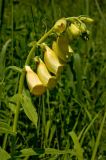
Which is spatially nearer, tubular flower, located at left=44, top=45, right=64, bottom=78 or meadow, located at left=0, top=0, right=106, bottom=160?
tubular flower, located at left=44, top=45, right=64, bottom=78

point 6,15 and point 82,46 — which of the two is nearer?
point 82,46

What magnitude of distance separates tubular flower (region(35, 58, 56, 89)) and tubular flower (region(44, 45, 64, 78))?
2cm

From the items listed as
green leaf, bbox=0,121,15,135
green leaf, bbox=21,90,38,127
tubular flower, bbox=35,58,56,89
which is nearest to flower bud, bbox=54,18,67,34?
tubular flower, bbox=35,58,56,89

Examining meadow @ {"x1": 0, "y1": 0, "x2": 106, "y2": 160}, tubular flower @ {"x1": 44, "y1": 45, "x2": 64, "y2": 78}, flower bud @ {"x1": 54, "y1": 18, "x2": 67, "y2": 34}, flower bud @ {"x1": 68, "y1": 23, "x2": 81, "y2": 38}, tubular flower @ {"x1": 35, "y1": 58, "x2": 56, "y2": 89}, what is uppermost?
flower bud @ {"x1": 54, "y1": 18, "x2": 67, "y2": 34}

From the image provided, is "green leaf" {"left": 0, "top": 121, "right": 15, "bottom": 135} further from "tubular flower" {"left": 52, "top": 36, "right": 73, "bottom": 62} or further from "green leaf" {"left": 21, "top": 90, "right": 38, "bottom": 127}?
"tubular flower" {"left": 52, "top": 36, "right": 73, "bottom": 62}

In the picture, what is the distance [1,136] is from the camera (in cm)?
204

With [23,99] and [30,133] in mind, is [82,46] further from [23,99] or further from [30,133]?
[23,99]

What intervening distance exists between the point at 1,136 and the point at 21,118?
0.15m

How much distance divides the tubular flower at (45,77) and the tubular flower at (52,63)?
18mm

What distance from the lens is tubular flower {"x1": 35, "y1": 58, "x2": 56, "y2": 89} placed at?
4.50 feet

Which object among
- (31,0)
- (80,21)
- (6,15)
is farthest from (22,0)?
(80,21)

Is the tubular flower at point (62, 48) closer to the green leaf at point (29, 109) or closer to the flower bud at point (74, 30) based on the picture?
the flower bud at point (74, 30)

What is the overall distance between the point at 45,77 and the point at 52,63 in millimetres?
52

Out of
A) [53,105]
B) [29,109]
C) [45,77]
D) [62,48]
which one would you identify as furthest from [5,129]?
[53,105]
